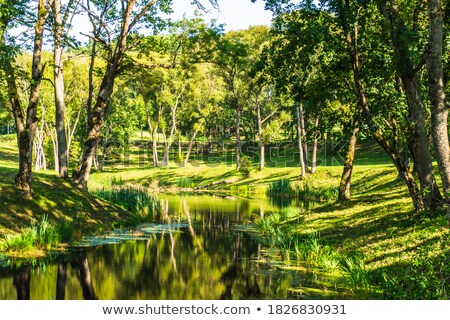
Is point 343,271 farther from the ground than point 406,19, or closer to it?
closer to it

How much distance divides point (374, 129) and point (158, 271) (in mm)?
9181

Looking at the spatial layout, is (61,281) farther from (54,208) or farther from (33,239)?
(54,208)

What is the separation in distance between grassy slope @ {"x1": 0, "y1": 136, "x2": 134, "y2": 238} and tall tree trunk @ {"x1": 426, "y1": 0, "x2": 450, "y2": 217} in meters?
14.3

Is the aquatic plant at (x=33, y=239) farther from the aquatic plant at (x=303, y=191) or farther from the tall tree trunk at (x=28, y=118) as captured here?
the aquatic plant at (x=303, y=191)

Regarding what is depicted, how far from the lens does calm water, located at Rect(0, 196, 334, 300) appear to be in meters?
13.1

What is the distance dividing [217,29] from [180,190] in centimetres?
2822

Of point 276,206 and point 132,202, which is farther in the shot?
point 276,206

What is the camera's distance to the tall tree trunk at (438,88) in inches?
477

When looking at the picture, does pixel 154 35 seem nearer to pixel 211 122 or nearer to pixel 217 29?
pixel 217 29

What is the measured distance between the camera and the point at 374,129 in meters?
18.2

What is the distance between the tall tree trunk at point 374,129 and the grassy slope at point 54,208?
494 inches

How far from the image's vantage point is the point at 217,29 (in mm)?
28578

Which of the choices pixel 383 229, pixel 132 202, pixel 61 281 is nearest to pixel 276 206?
pixel 132 202
